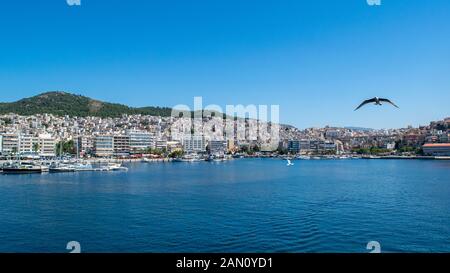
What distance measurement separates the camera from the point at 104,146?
112 ft

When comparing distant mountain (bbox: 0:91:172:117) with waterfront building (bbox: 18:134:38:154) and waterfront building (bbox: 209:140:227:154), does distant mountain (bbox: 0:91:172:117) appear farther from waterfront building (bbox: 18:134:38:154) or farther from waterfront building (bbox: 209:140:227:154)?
waterfront building (bbox: 18:134:38:154)

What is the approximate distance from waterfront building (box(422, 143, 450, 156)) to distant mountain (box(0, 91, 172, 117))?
97.7 ft

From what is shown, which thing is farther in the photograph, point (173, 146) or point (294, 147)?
point (294, 147)

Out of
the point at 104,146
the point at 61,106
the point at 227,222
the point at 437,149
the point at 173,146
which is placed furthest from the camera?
the point at 61,106

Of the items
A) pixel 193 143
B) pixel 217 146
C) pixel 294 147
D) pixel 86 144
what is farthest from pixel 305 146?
pixel 86 144

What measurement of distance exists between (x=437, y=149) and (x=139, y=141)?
26.1 meters

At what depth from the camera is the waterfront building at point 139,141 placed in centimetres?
3669

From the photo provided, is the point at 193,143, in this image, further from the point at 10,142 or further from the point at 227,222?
the point at 227,222

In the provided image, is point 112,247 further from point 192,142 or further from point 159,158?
point 192,142

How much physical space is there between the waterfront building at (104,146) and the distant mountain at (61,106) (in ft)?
44.8
